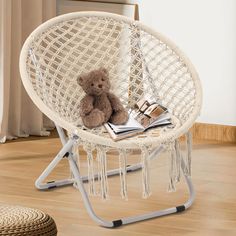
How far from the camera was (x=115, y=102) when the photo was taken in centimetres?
309

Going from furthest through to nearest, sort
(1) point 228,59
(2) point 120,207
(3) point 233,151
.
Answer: (1) point 228,59
(3) point 233,151
(2) point 120,207

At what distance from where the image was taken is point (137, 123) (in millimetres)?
2910

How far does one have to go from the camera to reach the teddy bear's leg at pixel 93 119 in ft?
9.53

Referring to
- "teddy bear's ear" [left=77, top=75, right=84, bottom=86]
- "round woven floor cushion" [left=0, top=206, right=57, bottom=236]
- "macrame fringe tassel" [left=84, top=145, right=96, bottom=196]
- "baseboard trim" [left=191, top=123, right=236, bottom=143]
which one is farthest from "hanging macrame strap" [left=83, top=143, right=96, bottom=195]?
"baseboard trim" [left=191, top=123, right=236, bottom=143]

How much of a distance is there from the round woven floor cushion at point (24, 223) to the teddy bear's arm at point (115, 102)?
1150 millimetres

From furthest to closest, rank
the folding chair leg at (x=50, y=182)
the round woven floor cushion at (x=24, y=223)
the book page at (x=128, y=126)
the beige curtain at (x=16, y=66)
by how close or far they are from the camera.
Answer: the beige curtain at (x=16, y=66)
the folding chair leg at (x=50, y=182)
the book page at (x=128, y=126)
the round woven floor cushion at (x=24, y=223)

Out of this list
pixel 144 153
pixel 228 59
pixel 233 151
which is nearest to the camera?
pixel 144 153

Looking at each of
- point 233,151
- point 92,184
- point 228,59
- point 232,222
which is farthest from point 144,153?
point 228,59

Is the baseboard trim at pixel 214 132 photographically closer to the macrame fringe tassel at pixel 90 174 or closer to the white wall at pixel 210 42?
the white wall at pixel 210 42

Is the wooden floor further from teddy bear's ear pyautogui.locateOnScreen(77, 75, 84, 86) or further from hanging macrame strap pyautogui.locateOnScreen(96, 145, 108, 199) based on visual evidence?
teddy bear's ear pyautogui.locateOnScreen(77, 75, 84, 86)

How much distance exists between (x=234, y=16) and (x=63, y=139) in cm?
191

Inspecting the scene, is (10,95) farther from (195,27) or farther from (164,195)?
(164,195)

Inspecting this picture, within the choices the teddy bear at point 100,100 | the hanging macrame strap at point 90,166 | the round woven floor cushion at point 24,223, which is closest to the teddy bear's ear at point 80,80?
the teddy bear at point 100,100

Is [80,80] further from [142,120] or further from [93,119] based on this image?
[142,120]
